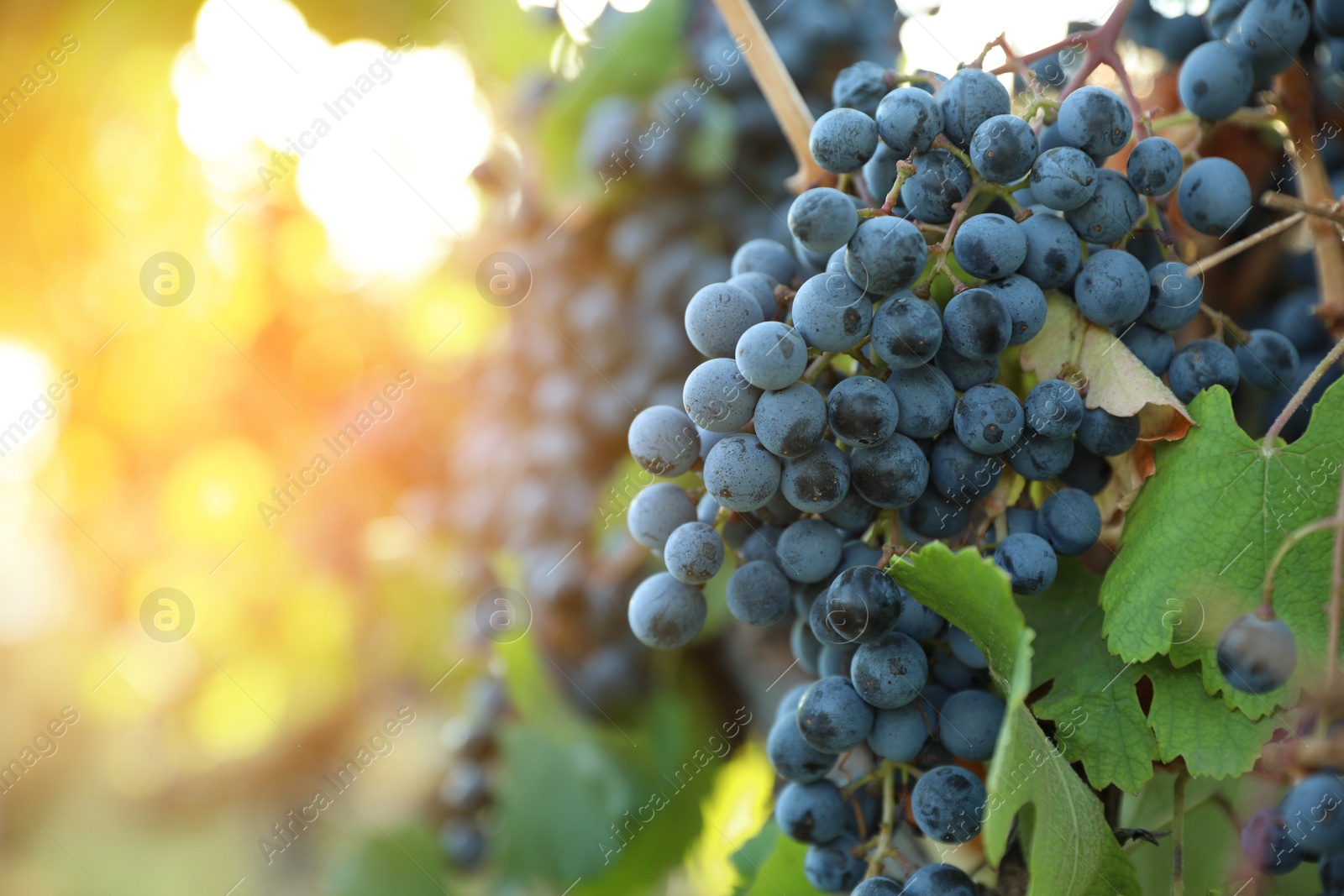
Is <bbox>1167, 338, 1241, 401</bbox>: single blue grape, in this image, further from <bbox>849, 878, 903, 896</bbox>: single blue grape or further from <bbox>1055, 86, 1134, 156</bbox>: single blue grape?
<bbox>849, 878, 903, 896</bbox>: single blue grape

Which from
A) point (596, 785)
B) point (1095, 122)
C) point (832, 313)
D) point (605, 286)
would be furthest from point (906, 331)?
point (596, 785)

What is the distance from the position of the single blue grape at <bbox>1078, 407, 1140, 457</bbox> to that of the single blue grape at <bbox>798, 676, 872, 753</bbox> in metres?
0.17

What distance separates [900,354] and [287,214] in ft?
4.24

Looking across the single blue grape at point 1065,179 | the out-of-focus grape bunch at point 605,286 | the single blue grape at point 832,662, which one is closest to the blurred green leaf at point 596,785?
the out-of-focus grape bunch at point 605,286

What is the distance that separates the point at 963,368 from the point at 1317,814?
9.3 inches

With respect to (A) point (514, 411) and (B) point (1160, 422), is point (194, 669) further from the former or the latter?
(B) point (1160, 422)

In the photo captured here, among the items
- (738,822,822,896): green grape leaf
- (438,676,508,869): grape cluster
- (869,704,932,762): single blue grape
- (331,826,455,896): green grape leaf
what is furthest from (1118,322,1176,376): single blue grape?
(331,826,455,896): green grape leaf

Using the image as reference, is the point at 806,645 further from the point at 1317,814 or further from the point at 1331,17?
the point at 1331,17

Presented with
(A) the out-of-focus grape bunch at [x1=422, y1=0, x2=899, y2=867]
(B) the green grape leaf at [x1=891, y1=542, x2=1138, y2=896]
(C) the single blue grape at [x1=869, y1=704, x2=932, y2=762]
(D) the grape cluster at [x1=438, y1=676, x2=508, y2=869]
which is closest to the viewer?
(B) the green grape leaf at [x1=891, y1=542, x2=1138, y2=896]

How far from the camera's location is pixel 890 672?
0.40 meters

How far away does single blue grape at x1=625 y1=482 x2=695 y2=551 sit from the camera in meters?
0.45

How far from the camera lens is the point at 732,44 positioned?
723mm

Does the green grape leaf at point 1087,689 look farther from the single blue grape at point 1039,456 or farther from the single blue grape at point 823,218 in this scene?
the single blue grape at point 823,218

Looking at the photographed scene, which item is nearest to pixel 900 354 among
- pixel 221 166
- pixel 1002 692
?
pixel 1002 692
